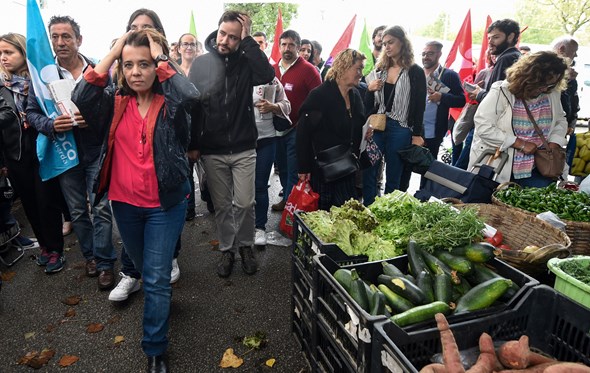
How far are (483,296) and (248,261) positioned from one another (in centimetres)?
270

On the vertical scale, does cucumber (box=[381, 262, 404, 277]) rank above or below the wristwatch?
below

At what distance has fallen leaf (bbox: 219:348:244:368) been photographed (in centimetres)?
284

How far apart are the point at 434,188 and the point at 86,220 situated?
3.40 m

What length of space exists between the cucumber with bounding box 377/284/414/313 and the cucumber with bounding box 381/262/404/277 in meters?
0.14

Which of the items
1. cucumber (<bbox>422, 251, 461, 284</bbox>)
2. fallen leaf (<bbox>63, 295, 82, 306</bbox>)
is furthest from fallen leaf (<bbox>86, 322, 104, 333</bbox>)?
cucumber (<bbox>422, 251, 461, 284</bbox>)

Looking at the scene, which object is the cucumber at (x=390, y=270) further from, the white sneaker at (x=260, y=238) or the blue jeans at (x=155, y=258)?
the white sneaker at (x=260, y=238)

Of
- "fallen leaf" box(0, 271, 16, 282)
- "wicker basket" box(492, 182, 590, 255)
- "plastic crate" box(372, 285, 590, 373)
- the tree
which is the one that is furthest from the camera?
the tree

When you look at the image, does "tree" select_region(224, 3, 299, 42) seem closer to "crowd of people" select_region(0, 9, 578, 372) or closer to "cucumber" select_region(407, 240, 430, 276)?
"crowd of people" select_region(0, 9, 578, 372)

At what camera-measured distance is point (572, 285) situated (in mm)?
1995

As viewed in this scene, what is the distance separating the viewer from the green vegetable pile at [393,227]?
2.35m

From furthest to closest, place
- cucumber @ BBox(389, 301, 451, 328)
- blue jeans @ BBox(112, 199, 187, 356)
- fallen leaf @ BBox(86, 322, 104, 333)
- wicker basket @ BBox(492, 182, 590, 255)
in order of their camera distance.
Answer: fallen leaf @ BBox(86, 322, 104, 333) < wicker basket @ BBox(492, 182, 590, 255) < blue jeans @ BBox(112, 199, 187, 356) < cucumber @ BBox(389, 301, 451, 328)

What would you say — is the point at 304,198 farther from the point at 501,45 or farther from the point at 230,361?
the point at 501,45

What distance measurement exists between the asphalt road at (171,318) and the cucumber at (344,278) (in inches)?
46.7

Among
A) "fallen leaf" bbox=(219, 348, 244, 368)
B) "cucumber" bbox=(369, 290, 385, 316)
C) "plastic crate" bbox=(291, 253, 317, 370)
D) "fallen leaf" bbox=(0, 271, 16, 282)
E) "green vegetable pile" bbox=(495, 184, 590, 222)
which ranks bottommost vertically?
"fallen leaf" bbox=(0, 271, 16, 282)
